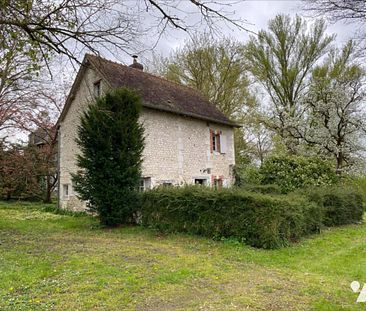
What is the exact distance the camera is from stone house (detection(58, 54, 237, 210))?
571 inches

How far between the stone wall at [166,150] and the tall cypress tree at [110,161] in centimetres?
295

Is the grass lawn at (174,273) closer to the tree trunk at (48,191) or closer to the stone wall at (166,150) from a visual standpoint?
the stone wall at (166,150)

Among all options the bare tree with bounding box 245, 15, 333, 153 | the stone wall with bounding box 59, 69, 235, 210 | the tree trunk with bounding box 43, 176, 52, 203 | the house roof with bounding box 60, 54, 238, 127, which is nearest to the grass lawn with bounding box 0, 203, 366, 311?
the stone wall with bounding box 59, 69, 235, 210

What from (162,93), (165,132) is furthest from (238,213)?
(162,93)

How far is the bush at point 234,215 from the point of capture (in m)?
7.67

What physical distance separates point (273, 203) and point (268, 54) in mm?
16934

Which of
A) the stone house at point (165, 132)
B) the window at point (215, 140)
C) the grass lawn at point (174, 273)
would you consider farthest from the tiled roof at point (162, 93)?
the grass lawn at point (174, 273)

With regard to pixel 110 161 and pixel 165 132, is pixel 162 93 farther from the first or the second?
pixel 110 161

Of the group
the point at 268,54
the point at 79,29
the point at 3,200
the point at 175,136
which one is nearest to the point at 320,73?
the point at 268,54

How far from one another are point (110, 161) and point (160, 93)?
6387 millimetres

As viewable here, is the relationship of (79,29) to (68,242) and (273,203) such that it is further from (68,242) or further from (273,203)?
(273,203)

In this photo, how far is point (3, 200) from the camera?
22.5 m

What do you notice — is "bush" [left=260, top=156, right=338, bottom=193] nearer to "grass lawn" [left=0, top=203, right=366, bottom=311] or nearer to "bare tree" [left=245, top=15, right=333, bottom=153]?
"grass lawn" [left=0, top=203, right=366, bottom=311]

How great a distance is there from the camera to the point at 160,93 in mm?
15992
